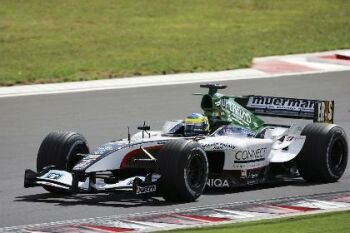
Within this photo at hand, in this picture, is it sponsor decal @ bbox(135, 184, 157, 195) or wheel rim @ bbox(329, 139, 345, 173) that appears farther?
wheel rim @ bbox(329, 139, 345, 173)

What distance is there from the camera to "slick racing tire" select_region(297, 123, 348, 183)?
15.6 metres

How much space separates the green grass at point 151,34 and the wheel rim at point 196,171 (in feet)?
41.1

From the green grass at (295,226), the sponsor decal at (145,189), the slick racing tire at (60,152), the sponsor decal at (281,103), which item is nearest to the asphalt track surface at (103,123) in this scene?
the sponsor decal at (145,189)

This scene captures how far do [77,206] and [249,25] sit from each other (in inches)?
924

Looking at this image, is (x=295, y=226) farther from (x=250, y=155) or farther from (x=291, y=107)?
(x=291, y=107)

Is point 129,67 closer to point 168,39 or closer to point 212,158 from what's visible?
point 168,39

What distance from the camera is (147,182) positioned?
1382 cm

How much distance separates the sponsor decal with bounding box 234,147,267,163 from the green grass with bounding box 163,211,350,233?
86.9 inches

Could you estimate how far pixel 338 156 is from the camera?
16062 mm

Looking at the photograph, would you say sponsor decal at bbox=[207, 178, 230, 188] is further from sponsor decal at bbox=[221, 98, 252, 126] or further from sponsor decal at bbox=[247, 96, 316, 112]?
sponsor decal at bbox=[247, 96, 316, 112]

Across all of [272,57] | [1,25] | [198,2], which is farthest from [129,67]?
[198,2]

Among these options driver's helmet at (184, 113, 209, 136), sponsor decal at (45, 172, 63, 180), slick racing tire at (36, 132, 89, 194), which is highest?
driver's helmet at (184, 113, 209, 136)

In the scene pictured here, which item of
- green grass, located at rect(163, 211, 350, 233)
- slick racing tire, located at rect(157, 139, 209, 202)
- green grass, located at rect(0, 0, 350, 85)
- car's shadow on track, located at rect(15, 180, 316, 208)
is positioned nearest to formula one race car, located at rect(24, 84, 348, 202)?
slick racing tire, located at rect(157, 139, 209, 202)

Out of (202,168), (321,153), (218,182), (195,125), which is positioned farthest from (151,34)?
(202,168)
